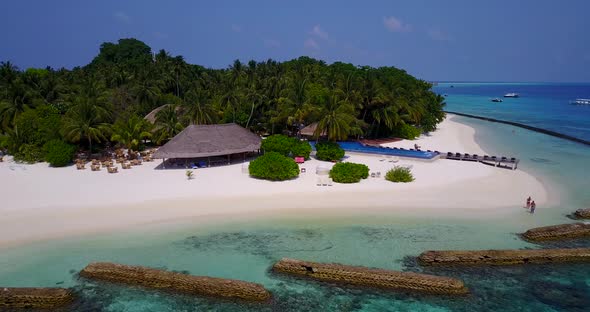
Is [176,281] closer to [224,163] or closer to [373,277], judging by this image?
[373,277]

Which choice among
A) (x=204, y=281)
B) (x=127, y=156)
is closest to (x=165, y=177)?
(x=127, y=156)

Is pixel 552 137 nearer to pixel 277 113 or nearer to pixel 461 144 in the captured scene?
pixel 461 144

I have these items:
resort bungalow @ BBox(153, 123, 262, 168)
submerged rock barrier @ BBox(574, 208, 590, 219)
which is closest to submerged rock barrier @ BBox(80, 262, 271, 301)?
resort bungalow @ BBox(153, 123, 262, 168)

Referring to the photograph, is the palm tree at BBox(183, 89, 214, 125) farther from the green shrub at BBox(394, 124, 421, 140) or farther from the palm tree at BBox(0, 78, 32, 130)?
the green shrub at BBox(394, 124, 421, 140)

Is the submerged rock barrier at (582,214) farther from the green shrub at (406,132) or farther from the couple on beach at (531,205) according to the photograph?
the green shrub at (406,132)

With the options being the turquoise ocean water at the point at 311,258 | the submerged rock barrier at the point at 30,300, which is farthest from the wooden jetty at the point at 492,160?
the submerged rock barrier at the point at 30,300

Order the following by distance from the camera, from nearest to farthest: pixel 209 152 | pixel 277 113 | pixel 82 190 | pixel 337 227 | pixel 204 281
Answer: pixel 204 281, pixel 337 227, pixel 82 190, pixel 209 152, pixel 277 113
